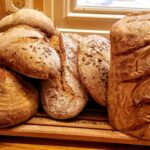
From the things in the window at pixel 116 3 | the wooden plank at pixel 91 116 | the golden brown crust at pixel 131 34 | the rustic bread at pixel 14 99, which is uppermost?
the window at pixel 116 3

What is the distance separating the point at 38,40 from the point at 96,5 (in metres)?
0.40

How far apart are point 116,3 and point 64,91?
18.9 inches

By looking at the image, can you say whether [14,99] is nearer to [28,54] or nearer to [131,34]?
[28,54]

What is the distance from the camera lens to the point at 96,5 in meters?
1.07

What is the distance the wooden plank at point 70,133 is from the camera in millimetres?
724

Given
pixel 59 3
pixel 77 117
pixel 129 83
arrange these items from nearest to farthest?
pixel 129 83, pixel 77 117, pixel 59 3

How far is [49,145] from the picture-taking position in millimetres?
742

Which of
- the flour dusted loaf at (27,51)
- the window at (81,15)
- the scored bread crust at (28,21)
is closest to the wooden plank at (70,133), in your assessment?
the flour dusted loaf at (27,51)

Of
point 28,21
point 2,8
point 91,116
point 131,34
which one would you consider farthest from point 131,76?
point 2,8

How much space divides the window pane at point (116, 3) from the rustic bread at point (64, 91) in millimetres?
314

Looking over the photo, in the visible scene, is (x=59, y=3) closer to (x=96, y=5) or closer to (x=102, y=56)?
(x=96, y=5)

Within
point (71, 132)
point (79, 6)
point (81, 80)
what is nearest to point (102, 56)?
point (81, 80)

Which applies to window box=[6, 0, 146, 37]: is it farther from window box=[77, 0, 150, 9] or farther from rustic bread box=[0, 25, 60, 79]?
rustic bread box=[0, 25, 60, 79]

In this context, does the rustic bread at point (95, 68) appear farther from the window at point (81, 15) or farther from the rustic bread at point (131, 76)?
the window at point (81, 15)
